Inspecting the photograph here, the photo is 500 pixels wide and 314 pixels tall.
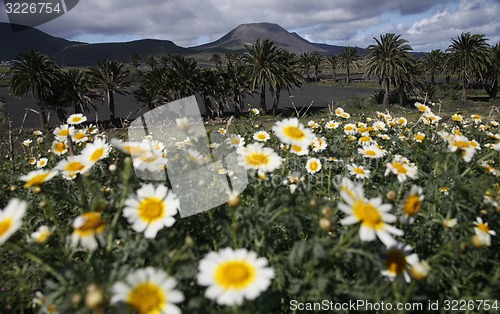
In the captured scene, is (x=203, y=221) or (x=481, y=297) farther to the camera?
(x=203, y=221)

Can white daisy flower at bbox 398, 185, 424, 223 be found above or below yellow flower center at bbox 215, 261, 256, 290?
above

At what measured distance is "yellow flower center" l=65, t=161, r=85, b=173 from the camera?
7.16 feet

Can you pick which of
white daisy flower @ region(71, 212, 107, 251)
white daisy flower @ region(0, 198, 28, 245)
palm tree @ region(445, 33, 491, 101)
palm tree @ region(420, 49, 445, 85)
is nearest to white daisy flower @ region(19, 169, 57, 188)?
white daisy flower @ region(0, 198, 28, 245)

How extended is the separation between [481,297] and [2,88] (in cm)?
10663

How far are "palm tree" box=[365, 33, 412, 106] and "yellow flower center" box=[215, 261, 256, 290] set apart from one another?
47.5 m

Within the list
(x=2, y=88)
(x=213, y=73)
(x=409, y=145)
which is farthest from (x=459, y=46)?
(x=2, y=88)

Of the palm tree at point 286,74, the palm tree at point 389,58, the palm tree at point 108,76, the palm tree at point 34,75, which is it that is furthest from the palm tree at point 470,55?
the palm tree at point 34,75

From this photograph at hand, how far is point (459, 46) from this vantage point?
45719 mm

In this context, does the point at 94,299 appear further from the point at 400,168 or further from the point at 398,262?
the point at 400,168

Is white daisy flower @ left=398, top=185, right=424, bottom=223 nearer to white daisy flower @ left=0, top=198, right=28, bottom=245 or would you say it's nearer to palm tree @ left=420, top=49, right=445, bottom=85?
white daisy flower @ left=0, top=198, right=28, bottom=245

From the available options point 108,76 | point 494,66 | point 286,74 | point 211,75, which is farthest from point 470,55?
point 108,76

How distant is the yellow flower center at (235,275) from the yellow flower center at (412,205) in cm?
97

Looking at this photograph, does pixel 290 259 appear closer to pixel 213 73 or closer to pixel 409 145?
pixel 409 145

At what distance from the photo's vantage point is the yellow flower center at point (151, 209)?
70.6 inches
